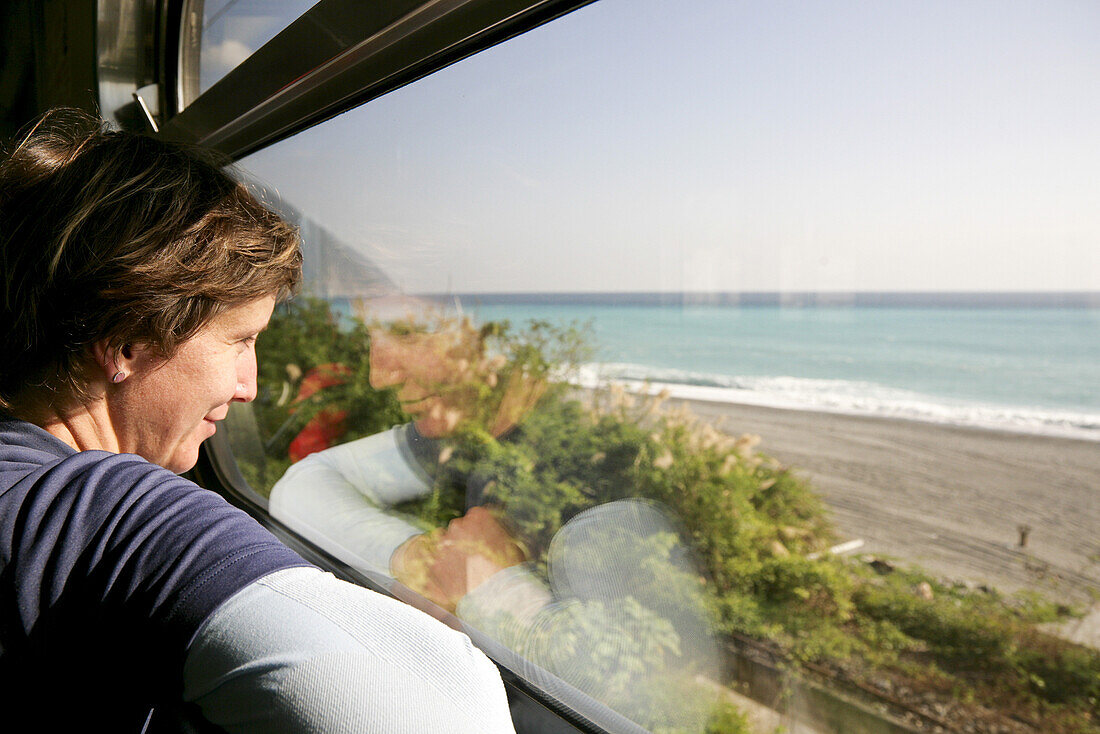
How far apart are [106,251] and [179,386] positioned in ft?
0.63

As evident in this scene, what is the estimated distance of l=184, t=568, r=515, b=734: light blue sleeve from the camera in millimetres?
516

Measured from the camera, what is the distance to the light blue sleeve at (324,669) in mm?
516

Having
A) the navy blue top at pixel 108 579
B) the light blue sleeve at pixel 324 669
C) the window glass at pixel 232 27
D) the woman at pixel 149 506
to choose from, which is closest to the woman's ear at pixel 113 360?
the woman at pixel 149 506

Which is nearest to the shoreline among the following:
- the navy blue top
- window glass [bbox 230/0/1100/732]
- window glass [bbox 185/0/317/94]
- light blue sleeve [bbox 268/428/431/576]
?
window glass [bbox 230/0/1100/732]

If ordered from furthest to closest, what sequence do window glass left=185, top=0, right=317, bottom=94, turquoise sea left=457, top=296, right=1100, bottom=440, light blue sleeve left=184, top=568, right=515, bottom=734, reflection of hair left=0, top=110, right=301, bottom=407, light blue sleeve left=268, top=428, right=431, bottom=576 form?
light blue sleeve left=268, top=428, right=431, bottom=576 → window glass left=185, top=0, right=317, bottom=94 → reflection of hair left=0, top=110, right=301, bottom=407 → turquoise sea left=457, top=296, right=1100, bottom=440 → light blue sleeve left=184, top=568, right=515, bottom=734

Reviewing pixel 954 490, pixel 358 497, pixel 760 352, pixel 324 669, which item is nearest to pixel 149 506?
pixel 324 669

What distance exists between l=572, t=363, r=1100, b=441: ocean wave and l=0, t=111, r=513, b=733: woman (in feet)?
1.70

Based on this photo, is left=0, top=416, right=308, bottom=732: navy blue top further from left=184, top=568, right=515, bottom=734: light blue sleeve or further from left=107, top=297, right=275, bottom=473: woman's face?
left=107, top=297, right=275, bottom=473: woman's face

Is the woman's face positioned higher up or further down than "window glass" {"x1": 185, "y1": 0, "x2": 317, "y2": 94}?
further down

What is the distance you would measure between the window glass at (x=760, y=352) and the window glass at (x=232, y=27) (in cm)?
25

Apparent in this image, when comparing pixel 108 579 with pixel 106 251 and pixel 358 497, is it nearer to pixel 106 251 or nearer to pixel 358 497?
pixel 106 251

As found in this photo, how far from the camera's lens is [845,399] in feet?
2.77

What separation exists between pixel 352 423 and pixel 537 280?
88 cm

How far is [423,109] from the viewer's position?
1.36 metres
